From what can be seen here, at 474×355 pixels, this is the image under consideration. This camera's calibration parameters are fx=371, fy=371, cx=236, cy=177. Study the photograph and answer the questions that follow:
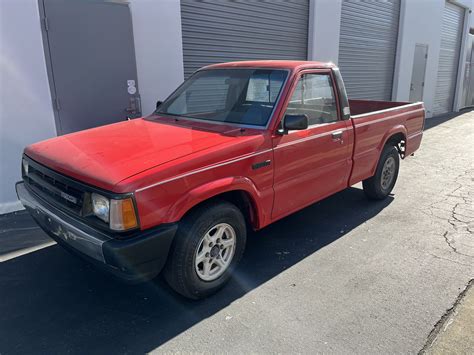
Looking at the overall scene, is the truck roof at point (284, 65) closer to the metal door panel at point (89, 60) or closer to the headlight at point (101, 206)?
the metal door panel at point (89, 60)

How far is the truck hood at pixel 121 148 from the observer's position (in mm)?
2607

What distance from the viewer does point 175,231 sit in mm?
2635

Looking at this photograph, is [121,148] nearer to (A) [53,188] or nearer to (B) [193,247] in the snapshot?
(A) [53,188]

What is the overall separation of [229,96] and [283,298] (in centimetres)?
204

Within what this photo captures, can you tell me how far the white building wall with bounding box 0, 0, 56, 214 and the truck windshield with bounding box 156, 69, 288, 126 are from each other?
6.01ft

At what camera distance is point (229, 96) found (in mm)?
3824

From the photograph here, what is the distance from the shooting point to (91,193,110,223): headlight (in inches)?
98.4

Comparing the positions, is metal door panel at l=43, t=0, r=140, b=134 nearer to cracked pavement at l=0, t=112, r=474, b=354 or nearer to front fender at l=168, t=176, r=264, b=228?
cracked pavement at l=0, t=112, r=474, b=354

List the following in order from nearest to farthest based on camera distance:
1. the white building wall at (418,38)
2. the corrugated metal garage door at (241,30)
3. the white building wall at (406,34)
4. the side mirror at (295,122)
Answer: the side mirror at (295,122) < the corrugated metal garage door at (241,30) < the white building wall at (406,34) < the white building wall at (418,38)

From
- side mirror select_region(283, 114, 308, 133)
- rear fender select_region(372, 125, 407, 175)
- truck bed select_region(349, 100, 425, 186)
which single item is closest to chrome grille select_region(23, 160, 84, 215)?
side mirror select_region(283, 114, 308, 133)

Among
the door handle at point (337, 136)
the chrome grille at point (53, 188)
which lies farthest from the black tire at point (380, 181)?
the chrome grille at point (53, 188)

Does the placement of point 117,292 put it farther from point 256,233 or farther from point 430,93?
point 430,93

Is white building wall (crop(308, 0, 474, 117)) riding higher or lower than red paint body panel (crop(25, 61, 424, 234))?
higher

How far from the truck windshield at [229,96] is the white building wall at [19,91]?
6.01 feet
